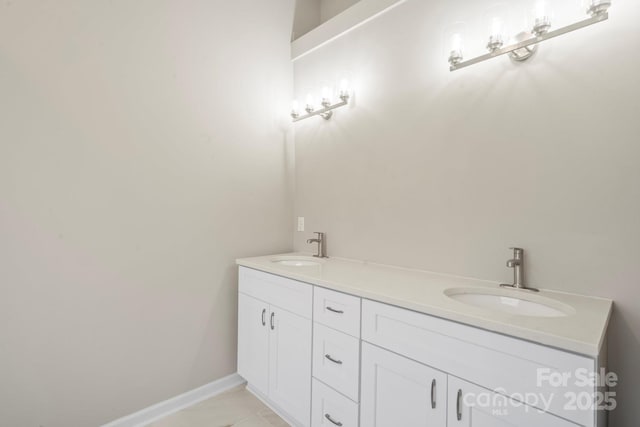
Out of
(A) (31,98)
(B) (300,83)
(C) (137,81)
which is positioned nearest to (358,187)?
(B) (300,83)

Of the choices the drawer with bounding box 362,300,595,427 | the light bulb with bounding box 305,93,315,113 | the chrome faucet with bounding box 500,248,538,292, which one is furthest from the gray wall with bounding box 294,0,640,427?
the drawer with bounding box 362,300,595,427

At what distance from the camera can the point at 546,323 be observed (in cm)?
90

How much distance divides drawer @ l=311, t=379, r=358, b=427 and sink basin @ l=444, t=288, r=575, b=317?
66cm

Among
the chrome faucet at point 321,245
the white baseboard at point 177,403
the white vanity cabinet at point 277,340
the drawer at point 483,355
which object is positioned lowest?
the white baseboard at point 177,403

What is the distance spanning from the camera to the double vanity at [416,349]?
2.77 feet

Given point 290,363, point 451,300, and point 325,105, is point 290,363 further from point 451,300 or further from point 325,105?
point 325,105

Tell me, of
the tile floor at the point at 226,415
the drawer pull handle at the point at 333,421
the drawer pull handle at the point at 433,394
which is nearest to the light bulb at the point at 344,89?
the drawer pull handle at the point at 433,394

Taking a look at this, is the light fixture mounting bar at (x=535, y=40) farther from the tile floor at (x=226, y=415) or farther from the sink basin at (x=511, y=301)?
the tile floor at (x=226, y=415)

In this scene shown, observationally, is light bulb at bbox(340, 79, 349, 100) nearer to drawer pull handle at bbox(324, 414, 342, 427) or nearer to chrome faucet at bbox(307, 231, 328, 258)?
chrome faucet at bbox(307, 231, 328, 258)

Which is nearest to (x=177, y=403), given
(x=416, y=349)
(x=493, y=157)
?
(x=416, y=349)

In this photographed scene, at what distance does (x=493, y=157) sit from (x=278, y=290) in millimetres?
1300

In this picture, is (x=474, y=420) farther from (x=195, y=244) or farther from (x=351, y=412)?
(x=195, y=244)

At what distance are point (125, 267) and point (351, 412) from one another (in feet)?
4.54

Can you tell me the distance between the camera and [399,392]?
1.16 metres
